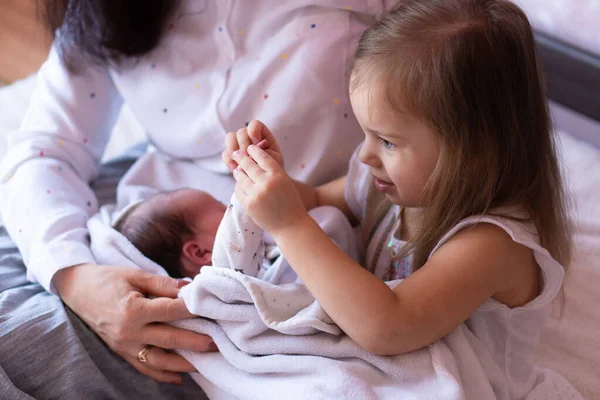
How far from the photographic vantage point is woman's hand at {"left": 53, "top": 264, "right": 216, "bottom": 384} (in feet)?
2.97

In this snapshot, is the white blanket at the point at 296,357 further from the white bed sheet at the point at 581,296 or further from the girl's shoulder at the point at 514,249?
the white bed sheet at the point at 581,296

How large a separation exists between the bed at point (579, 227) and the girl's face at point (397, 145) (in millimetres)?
418

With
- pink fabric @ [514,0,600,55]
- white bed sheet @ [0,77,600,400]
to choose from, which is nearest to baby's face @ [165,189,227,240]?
white bed sheet @ [0,77,600,400]

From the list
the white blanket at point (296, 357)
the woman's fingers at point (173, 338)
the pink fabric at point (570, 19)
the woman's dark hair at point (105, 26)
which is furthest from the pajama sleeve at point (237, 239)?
the pink fabric at point (570, 19)

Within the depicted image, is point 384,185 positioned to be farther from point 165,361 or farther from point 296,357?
point 165,361

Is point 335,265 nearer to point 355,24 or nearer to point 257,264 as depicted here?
point 257,264

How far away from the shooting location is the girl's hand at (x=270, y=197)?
78 centimetres

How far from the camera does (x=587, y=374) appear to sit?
1.00m

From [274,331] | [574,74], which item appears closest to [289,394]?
[274,331]

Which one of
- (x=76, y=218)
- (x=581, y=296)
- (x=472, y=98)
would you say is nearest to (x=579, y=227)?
(x=581, y=296)

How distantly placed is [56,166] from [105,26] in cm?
27

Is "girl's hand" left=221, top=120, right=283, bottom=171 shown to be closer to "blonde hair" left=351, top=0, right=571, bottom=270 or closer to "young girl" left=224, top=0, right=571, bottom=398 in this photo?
"young girl" left=224, top=0, right=571, bottom=398

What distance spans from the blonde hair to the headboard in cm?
52

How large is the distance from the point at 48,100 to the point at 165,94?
25cm
